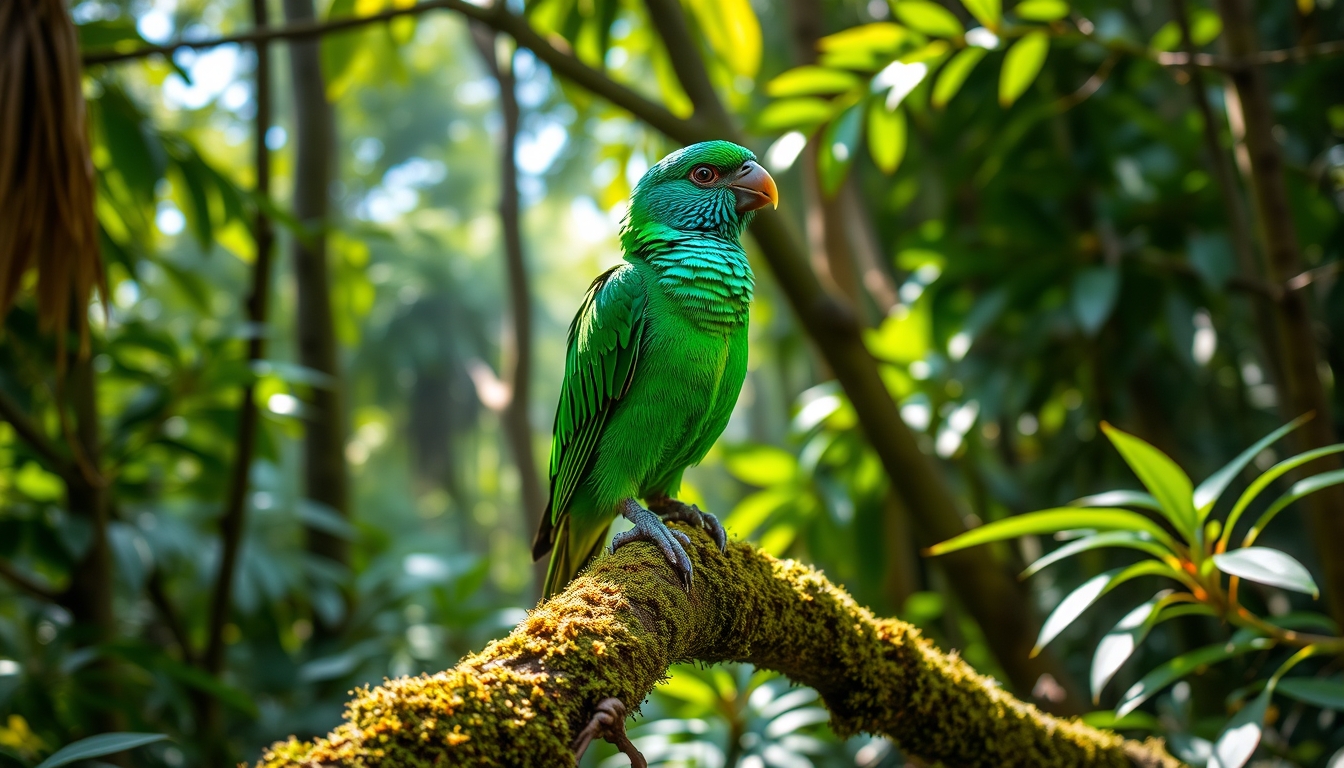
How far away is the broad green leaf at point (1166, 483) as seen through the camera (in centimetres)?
207

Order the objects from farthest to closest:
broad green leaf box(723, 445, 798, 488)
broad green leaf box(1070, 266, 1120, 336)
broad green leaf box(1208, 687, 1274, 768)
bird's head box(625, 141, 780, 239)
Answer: broad green leaf box(723, 445, 798, 488)
broad green leaf box(1070, 266, 1120, 336)
bird's head box(625, 141, 780, 239)
broad green leaf box(1208, 687, 1274, 768)

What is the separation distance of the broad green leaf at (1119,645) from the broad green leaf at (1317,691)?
40 centimetres

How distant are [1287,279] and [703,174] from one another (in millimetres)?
1934

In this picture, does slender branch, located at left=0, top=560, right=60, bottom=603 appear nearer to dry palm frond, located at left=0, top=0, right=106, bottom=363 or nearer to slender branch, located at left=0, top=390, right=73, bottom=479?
slender branch, located at left=0, top=390, right=73, bottom=479

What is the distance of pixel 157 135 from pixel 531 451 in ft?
7.49

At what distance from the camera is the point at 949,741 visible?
2160 millimetres

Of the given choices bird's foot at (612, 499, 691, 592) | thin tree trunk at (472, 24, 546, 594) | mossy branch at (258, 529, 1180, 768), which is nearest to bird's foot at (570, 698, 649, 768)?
mossy branch at (258, 529, 1180, 768)

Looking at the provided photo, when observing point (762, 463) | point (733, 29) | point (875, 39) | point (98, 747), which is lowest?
point (98, 747)

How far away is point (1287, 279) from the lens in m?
2.84

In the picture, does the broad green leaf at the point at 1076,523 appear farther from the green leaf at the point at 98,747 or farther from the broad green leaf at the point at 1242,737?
the green leaf at the point at 98,747

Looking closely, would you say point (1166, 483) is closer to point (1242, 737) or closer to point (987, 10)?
point (1242, 737)

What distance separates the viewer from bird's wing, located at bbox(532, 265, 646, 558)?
2.21m

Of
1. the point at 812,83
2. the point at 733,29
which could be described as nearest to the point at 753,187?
the point at 812,83

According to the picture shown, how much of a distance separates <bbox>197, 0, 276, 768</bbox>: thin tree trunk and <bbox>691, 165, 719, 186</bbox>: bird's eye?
2.06 meters
